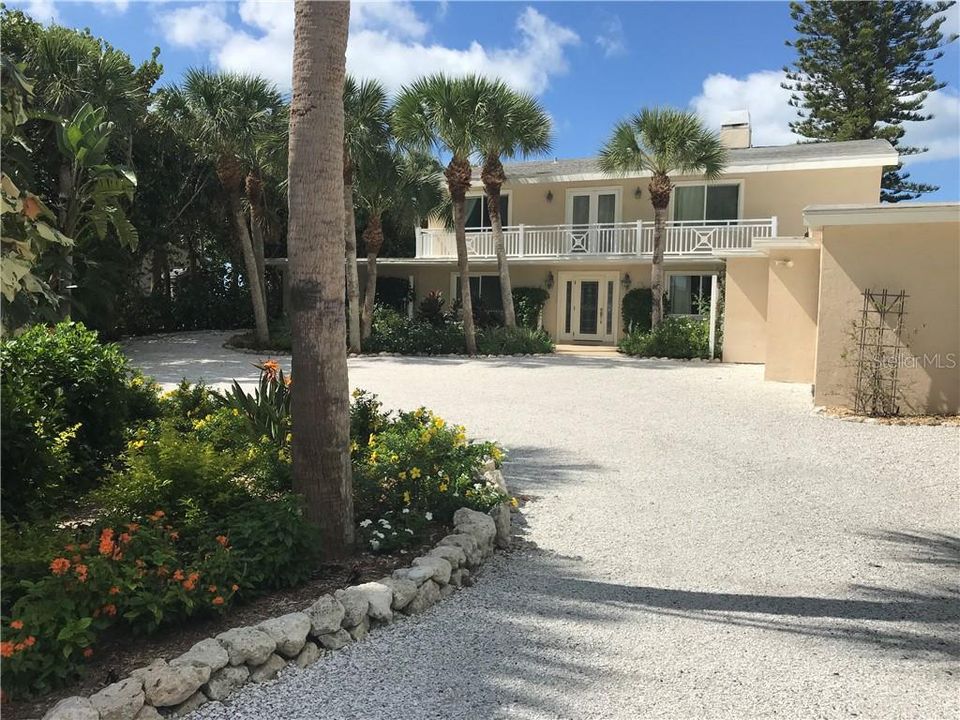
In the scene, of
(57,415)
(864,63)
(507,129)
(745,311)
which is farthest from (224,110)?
(864,63)

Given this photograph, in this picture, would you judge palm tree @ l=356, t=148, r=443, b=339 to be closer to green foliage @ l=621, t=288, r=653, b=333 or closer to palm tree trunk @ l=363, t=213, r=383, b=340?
palm tree trunk @ l=363, t=213, r=383, b=340

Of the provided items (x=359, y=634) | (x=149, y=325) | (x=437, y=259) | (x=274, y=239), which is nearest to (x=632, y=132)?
(x=437, y=259)

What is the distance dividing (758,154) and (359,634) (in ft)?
73.5

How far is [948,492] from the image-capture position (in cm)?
685

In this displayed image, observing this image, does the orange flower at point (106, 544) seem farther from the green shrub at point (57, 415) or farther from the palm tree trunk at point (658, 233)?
the palm tree trunk at point (658, 233)

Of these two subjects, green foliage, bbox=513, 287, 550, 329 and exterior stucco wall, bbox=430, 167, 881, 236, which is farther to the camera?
green foliage, bbox=513, 287, 550, 329

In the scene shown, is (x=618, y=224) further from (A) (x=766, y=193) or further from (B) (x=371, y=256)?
(B) (x=371, y=256)

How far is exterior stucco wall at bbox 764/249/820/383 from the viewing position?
14484mm

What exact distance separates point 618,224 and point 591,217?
180 centimetres

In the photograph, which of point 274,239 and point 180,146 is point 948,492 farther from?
point 274,239

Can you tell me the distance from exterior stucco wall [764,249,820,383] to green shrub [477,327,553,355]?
23.2ft

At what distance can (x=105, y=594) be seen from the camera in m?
3.21

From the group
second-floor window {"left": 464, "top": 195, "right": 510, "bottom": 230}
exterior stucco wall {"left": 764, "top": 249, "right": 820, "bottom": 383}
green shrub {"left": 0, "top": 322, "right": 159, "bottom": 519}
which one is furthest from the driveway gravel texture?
second-floor window {"left": 464, "top": 195, "right": 510, "bottom": 230}

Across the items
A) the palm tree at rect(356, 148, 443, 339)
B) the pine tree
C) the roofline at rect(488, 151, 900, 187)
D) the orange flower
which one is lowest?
the orange flower
